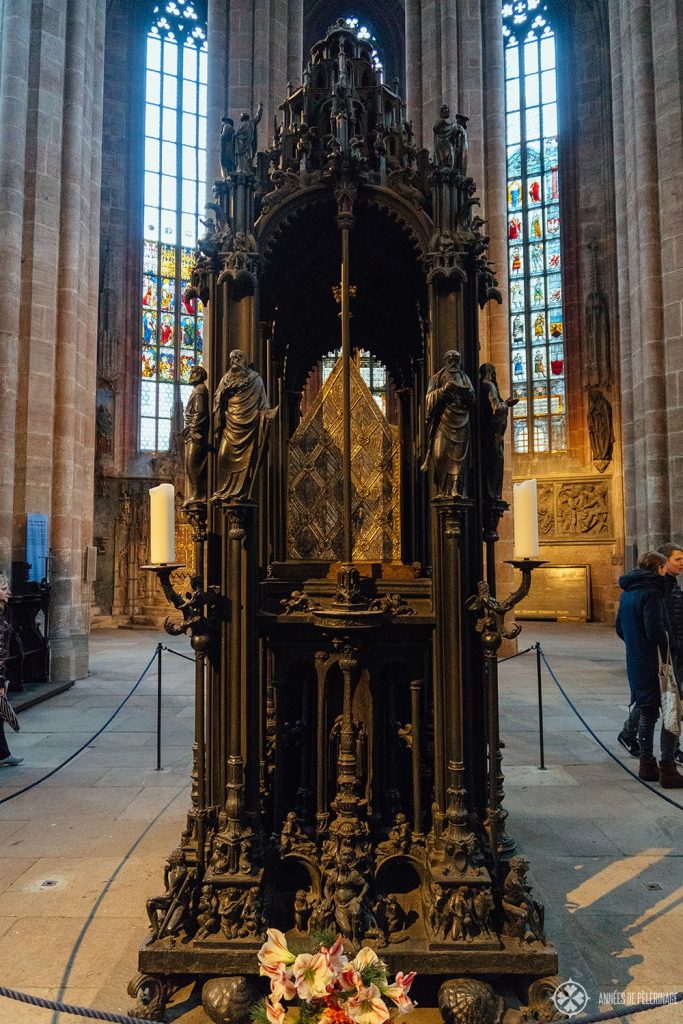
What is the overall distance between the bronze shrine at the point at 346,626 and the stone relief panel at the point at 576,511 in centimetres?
1628

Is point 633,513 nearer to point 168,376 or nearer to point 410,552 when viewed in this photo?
point 410,552

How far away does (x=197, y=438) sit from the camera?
3.02 meters

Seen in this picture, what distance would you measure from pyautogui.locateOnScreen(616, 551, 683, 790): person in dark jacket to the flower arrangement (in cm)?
398

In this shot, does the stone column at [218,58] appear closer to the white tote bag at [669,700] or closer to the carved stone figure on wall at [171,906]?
the white tote bag at [669,700]

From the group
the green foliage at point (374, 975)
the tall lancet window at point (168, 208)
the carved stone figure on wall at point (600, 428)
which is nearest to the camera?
the green foliage at point (374, 975)

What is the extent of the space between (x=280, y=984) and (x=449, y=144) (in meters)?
3.33

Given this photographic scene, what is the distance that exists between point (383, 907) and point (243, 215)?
3016mm

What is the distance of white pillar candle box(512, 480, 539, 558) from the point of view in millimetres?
2934

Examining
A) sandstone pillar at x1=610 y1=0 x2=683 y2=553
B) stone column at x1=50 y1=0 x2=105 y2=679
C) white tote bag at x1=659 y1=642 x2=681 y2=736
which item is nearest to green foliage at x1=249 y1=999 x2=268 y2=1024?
white tote bag at x1=659 y1=642 x2=681 y2=736

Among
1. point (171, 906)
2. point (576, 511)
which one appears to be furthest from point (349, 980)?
point (576, 511)

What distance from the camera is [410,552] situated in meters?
4.32

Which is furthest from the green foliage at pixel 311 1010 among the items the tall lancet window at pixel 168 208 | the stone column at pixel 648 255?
the tall lancet window at pixel 168 208

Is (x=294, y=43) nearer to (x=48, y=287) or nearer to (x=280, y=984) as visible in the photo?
(x=48, y=287)

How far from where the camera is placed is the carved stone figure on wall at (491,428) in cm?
307
